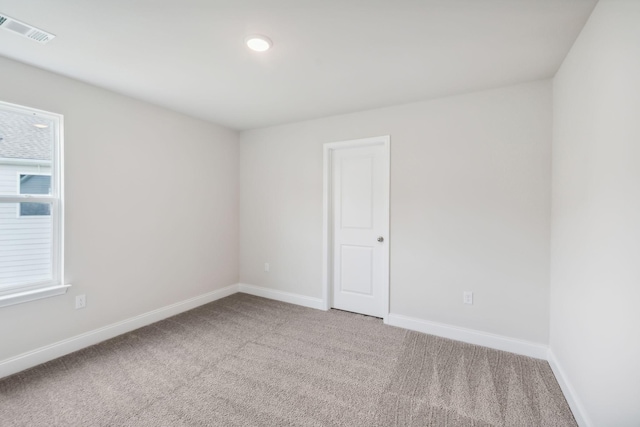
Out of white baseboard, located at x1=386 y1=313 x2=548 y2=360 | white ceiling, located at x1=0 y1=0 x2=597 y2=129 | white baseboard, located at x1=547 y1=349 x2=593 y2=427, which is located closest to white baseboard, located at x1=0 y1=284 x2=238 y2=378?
white ceiling, located at x1=0 y1=0 x2=597 y2=129

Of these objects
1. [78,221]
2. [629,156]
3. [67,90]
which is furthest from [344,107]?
[78,221]

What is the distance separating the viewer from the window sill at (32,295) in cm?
206

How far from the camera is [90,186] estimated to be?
253cm

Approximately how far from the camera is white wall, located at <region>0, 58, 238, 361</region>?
2264 millimetres

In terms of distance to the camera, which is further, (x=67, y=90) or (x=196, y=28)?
(x=67, y=90)

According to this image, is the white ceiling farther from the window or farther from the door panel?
the door panel

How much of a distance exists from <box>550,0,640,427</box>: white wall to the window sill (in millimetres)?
3738

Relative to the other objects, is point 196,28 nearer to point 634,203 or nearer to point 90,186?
point 90,186

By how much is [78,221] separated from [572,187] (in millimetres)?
3978

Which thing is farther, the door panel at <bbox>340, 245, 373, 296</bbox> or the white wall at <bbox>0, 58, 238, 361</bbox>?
the door panel at <bbox>340, 245, 373, 296</bbox>

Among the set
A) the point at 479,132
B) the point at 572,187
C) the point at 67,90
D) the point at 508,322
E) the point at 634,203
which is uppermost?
the point at 67,90

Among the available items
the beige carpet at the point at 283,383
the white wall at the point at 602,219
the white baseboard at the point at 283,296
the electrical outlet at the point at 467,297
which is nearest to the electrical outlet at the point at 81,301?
the beige carpet at the point at 283,383

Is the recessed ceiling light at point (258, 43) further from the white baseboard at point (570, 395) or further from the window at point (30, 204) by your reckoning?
the white baseboard at point (570, 395)

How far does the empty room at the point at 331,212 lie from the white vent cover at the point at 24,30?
15 millimetres
